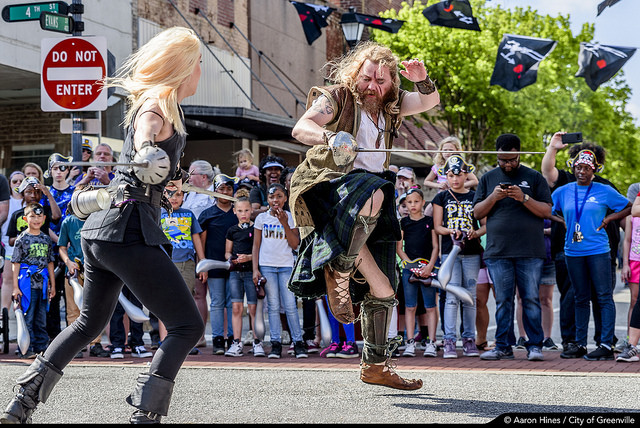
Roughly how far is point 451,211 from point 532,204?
1.05 metres

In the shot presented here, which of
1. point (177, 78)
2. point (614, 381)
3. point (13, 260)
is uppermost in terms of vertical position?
point (177, 78)

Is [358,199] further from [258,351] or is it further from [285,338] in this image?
[285,338]

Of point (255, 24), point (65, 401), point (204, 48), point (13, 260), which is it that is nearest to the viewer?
point (65, 401)

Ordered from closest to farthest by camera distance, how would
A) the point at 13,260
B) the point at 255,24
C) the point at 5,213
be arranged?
1. the point at 13,260
2. the point at 5,213
3. the point at 255,24

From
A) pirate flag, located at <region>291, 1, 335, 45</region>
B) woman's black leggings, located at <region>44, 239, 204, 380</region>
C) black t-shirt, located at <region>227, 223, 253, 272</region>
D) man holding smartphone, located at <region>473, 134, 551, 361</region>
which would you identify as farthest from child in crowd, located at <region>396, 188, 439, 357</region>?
pirate flag, located at <region>291, 1, 335, 45</region>

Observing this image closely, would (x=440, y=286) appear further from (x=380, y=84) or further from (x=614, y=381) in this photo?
(x=380, y=84)

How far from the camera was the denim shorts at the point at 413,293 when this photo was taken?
955cm

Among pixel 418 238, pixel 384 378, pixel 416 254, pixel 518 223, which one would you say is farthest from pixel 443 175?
pixel 384 378

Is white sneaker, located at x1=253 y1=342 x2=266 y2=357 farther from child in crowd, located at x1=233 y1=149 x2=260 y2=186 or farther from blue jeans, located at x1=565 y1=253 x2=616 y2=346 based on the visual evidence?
blue jeans, located at x1=565 y1=253 x2=616 y2=346

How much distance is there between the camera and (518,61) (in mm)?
15984

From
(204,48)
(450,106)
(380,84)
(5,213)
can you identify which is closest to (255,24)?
(204,48)

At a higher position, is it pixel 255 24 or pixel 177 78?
pixel 255 24

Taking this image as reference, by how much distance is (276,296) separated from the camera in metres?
9.48

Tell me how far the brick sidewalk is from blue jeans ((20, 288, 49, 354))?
9.6 inches
